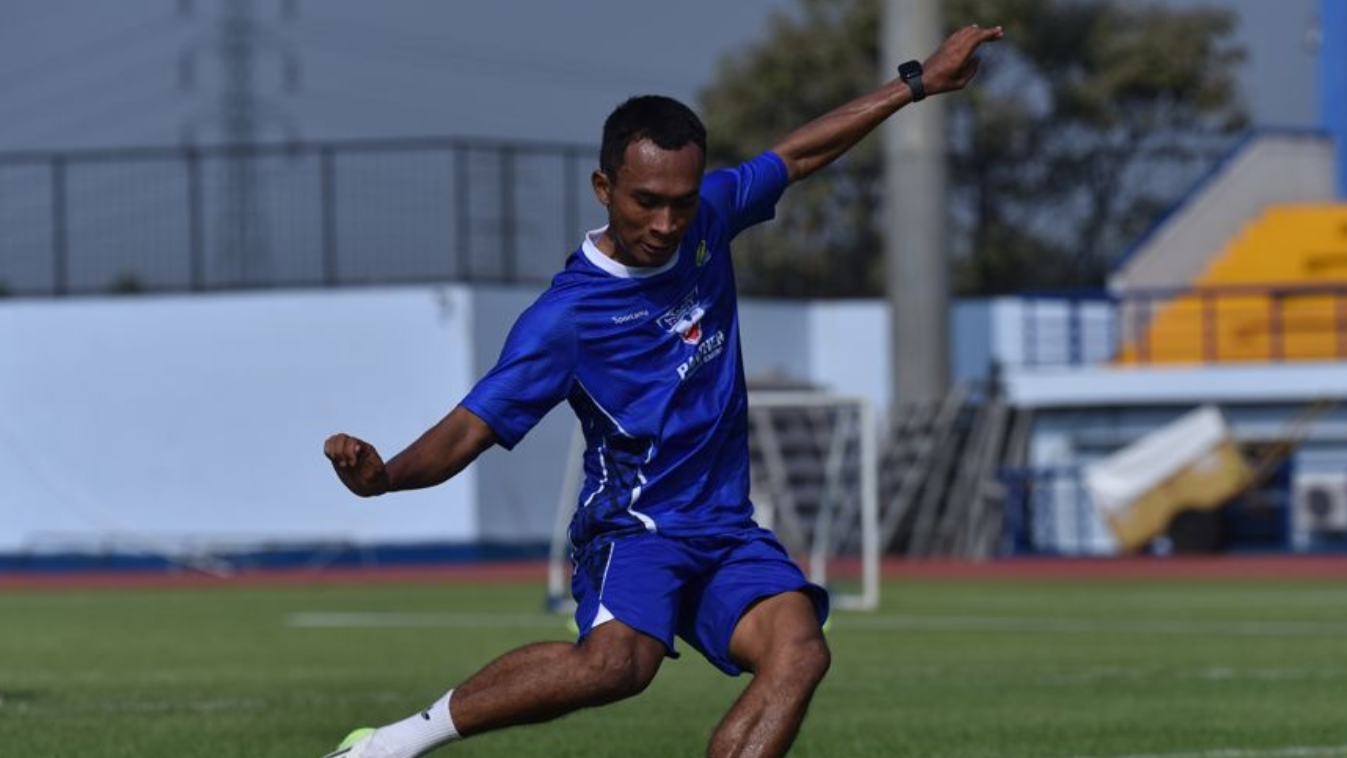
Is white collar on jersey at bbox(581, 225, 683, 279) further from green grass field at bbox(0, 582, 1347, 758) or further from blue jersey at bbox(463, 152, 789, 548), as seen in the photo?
green grass field at bbox(0, 582, 1347, 758)

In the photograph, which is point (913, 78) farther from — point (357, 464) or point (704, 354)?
point (357, 464)

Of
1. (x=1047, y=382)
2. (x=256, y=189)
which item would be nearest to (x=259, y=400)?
(x=256, y=189)

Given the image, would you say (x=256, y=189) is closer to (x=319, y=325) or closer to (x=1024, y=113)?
(x=319, y=325)

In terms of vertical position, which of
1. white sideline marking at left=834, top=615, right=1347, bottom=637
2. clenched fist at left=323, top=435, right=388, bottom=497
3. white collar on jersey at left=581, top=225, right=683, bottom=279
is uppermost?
white collar on jersey at left=581, top=225, right=683, bottom=279

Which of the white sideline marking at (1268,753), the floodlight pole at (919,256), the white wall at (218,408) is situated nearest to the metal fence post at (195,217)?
the white wall at (218,408)

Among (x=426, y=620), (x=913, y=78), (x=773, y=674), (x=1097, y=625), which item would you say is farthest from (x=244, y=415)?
(x=773, y=674)

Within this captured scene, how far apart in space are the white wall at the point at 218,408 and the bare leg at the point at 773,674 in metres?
28.8

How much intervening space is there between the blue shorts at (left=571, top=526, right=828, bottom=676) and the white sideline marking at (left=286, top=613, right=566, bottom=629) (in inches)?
507

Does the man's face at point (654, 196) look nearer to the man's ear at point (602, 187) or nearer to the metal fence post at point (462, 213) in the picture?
the man's ear at point (602, 187)

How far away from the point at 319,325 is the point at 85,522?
4342 mm

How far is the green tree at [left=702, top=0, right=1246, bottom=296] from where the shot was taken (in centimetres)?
5372

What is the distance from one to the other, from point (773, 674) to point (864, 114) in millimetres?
1929

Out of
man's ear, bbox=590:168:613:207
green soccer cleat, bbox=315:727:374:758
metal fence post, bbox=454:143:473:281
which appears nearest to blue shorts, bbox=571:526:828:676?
green soccer cleat, bbox=315:727:374:758

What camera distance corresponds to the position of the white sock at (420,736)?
6453 millimetres
